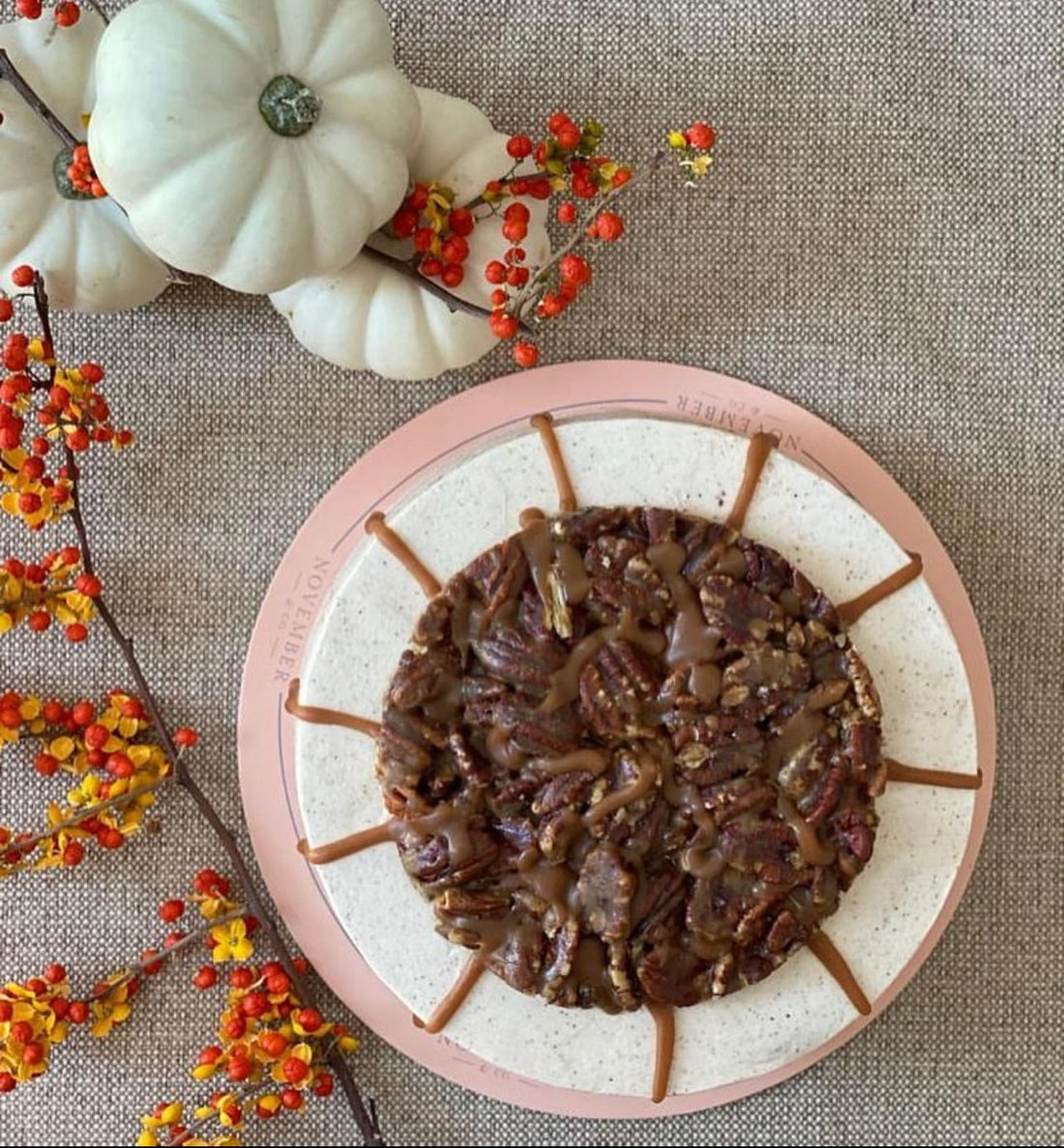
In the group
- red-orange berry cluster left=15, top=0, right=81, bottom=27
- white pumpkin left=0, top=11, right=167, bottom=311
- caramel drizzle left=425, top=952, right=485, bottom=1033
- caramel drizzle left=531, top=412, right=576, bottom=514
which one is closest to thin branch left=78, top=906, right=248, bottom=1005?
caramel drizzle left=425, top=952, right=485, bottom=1033

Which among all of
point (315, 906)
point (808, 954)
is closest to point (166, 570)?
point (315, 906)

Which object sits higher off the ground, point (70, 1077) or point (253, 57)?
point (253, 57)

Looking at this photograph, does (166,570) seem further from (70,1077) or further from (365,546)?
(70,1077)

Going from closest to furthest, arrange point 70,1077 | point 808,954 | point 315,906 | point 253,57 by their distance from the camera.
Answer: point 253,57 → point 808,954 → point 315,906 → point 70,1077

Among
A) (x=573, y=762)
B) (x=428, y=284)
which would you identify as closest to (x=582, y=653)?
(x=573, y=762)

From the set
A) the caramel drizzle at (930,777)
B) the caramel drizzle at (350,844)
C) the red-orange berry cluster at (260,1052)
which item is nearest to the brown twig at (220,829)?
the red-orange berry cluster at (260,1052)

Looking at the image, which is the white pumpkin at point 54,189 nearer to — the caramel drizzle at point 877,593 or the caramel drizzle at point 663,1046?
the caramel drizzle at point 877,593
